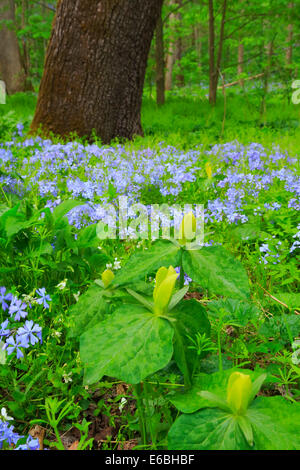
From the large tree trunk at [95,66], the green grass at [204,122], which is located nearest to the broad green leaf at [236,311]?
the green grass at [204,122]

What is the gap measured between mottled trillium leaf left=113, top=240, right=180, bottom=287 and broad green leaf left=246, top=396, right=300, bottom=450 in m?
0.44

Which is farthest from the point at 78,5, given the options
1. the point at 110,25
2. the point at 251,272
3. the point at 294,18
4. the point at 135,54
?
the point at 294,18

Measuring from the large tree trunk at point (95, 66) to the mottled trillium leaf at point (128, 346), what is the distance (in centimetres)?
470

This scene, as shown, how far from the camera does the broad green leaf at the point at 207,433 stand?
886mm

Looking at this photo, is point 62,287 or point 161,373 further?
point 62,287

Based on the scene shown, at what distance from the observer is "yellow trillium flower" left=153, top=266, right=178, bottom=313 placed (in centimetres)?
103

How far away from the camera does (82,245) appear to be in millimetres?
1834

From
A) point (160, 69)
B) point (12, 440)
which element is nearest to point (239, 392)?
point (12, 440)

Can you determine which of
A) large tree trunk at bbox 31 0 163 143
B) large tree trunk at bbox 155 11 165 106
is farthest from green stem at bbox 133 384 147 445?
large tree trunk at bbox 155 11 165 106

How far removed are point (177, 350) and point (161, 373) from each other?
5.9 inches

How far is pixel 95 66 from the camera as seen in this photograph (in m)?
5.09

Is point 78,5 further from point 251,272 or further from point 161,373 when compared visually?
point 161,373

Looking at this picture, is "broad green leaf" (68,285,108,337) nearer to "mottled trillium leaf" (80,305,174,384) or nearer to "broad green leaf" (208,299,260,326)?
"mottled trillium leaf" (80,305,174,384)

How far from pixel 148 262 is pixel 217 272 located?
0.21m
